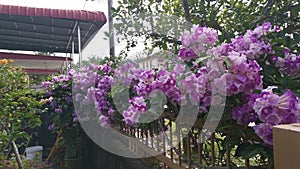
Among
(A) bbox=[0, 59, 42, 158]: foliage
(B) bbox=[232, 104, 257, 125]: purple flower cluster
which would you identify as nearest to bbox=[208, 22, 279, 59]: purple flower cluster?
(B) bbox=[232, 104, 257, 125]: purple flower cluster

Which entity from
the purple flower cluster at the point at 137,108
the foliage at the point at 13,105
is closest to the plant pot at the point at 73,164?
the foliage at the point at 13,105

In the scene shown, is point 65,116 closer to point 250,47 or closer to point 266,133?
point 250,47

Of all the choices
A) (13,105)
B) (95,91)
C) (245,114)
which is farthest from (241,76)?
(13,105)

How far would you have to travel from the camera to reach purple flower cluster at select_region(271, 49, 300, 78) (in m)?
1.02

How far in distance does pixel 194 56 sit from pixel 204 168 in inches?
18.1

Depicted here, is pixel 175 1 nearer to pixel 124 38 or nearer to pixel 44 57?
pixel 124 38

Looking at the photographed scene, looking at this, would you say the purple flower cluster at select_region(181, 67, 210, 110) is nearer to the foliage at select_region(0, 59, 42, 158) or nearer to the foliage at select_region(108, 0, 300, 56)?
the foliage at select_region(108, 0, 300, 56)

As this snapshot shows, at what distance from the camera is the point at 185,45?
3.87 ft

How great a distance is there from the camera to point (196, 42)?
45.7 inches

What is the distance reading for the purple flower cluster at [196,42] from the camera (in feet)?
3.80

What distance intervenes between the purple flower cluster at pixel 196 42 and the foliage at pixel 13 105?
1.85m

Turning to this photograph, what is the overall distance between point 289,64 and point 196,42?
354mm

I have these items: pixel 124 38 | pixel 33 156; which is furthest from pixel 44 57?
pixel 124 38

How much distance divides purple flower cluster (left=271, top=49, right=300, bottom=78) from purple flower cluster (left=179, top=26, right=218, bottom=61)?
0.86 feet
